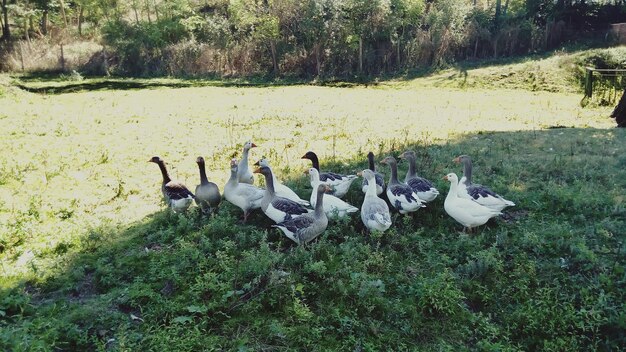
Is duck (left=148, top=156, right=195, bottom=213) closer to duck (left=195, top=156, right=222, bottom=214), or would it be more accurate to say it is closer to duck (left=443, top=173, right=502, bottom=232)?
duck (left=195, top=156, right=222, bottom=214)

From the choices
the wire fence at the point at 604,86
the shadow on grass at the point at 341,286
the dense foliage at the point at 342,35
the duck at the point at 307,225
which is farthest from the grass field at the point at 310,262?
Result: the dense foliage at the point at 342,35

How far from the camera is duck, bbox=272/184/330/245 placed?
6.04 meters

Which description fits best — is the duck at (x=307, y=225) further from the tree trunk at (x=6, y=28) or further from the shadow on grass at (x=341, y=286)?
the tree trunk at (x=6, y=28)

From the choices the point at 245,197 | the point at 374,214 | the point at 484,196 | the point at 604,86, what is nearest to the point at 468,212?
the point at 484,196

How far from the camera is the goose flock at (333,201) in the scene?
6.23 meters

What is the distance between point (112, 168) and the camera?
9.84 metres

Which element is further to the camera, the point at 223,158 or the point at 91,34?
the point at 91,34

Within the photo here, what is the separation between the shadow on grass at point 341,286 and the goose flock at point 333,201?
21cm

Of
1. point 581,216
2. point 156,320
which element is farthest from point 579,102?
point 156,320

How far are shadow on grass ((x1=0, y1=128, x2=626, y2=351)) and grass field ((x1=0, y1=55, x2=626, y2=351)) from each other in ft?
0.07

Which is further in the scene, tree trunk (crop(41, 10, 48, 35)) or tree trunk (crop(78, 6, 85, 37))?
tree trunk (crop(41, 10, 48, 35))

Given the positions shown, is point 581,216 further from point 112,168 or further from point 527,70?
point 527,70

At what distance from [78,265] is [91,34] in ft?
116

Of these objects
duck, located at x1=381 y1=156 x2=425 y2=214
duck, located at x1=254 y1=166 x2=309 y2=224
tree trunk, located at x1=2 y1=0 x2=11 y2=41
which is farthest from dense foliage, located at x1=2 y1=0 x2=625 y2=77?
duck, located at x1=254 y1=166 x2=309 y2=224
